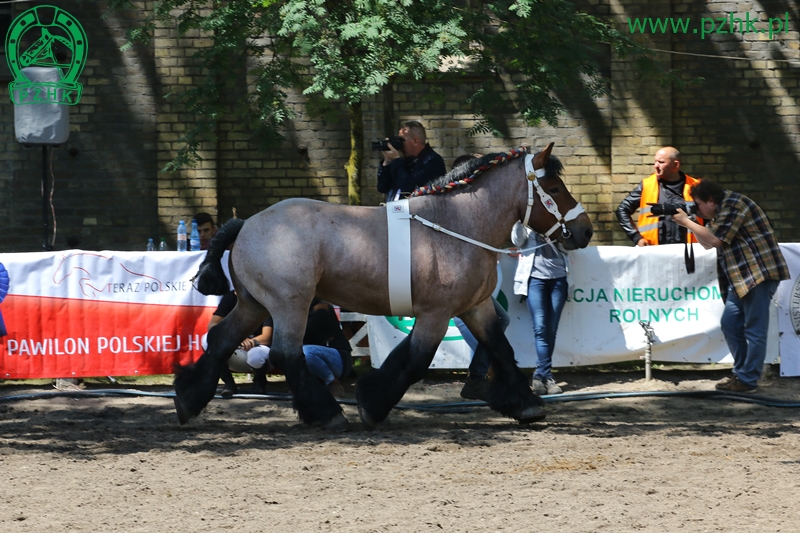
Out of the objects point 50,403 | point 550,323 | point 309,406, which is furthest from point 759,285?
point 50,403

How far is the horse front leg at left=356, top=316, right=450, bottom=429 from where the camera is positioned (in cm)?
666

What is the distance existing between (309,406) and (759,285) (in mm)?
4101

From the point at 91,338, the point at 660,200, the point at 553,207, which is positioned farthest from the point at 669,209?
the point at 91,338

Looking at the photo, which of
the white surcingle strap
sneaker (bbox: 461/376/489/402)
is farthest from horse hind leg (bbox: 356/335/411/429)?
sneaker (bbox: 461/376/489/402)

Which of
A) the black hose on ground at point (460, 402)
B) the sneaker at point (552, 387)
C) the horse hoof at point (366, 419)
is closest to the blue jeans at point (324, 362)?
the black hose on ground at point (460, 402)

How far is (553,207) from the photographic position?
6.84 meters

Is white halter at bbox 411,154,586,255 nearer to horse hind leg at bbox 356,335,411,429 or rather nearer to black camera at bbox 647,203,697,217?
horse hind leg at bbox 356,335,411,429

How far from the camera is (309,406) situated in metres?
6.68

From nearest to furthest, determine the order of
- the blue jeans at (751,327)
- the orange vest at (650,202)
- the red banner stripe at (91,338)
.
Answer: the blue jeans at (751,327)
the red banner stripe at (91,338)
the orange vest at (650,202)

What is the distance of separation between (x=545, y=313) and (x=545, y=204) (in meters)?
2.18

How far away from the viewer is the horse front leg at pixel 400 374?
6.66m

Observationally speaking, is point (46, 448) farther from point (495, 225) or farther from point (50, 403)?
point (495, 225)

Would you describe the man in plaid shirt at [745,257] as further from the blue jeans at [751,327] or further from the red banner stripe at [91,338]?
the red banner stripe at [91,338]

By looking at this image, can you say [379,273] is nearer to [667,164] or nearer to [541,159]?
[541,159]
